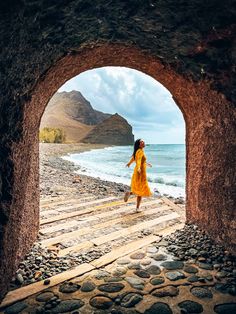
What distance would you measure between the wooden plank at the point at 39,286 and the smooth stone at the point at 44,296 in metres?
0.11

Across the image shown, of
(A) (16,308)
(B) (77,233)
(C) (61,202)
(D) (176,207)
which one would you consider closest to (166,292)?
(A) (16,308)

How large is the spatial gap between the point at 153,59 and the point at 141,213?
3.94 meters

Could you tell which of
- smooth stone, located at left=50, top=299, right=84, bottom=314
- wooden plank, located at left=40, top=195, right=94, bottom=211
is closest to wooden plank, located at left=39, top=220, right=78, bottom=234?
wooden plank, located at left=40, top=195, right=94, bottom=211

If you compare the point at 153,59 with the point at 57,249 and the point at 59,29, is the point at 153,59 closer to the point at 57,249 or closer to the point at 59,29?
the point at 59,29

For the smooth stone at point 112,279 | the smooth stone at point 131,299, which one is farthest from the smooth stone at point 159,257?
the smooth stone at point 131,299

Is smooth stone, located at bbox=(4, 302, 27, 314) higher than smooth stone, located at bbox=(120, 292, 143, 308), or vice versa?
smooth stone, located at bbox=(120, 292, 143, 308)

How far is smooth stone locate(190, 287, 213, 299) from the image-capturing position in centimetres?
300

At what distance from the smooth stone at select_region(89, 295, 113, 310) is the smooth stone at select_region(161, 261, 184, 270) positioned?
1161mm

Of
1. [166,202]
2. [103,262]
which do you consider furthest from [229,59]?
[166,202]

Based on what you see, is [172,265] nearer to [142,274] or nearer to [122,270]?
[142,274]

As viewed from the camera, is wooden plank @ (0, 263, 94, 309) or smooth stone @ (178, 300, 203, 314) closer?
smooth stone @ (178, 300, 203, 314)

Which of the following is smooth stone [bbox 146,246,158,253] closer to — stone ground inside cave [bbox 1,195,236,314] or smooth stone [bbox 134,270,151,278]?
stone ground inside cave [bbox 1,195,236,314]

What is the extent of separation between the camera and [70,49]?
3.20 metres

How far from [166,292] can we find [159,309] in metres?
0.35
